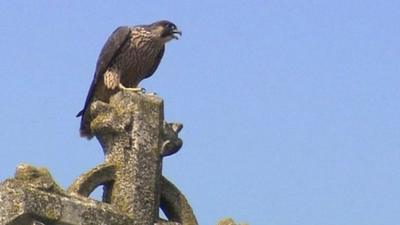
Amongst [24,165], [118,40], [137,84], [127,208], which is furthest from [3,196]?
[118,40]

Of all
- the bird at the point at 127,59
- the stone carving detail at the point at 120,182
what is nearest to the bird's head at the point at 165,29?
the bird at the point at 127,59

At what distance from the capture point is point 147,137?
1316cm

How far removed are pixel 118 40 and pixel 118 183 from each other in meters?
3.62

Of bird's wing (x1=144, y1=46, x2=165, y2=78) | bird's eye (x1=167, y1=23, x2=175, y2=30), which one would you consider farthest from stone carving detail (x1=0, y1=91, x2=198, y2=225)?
bird's eye (x1=167, y1=23, x2=175, y2=30)

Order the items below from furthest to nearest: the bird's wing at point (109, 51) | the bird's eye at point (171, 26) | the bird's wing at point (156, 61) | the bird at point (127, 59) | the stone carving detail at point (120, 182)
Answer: the bird's eye at point (171, 26) → the bird's wing at point (156, 61) → the bird's wing at point (109, 51) → the bird at point (127, 59) → the stone carving detail at point (120, 182)

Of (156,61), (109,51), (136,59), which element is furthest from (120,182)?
(156,61)

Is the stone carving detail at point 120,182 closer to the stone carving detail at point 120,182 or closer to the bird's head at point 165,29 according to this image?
the stone carving detail at point 120,182

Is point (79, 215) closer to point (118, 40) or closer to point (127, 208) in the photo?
point (127, 208)

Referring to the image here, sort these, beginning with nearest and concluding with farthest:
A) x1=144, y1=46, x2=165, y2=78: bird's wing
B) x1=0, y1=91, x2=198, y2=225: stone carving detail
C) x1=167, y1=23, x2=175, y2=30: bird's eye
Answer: x1=0, y1=91, x2=198, y2=225: stone carving detail → x1=144, y1=46, x2=165, y2=78: bird's wing → x1=167, y1=23, x2=175, y2=30: bird's eye

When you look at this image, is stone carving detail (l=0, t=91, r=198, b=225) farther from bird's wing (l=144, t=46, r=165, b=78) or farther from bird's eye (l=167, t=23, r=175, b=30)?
bird's eye (l=167, t=23, r=175, b=30)

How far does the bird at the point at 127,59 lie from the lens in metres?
14.6

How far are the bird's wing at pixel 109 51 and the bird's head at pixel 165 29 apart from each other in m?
0.75

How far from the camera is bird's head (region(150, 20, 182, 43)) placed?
55.7 ft

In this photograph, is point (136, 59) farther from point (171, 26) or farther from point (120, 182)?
point (120, 182)
